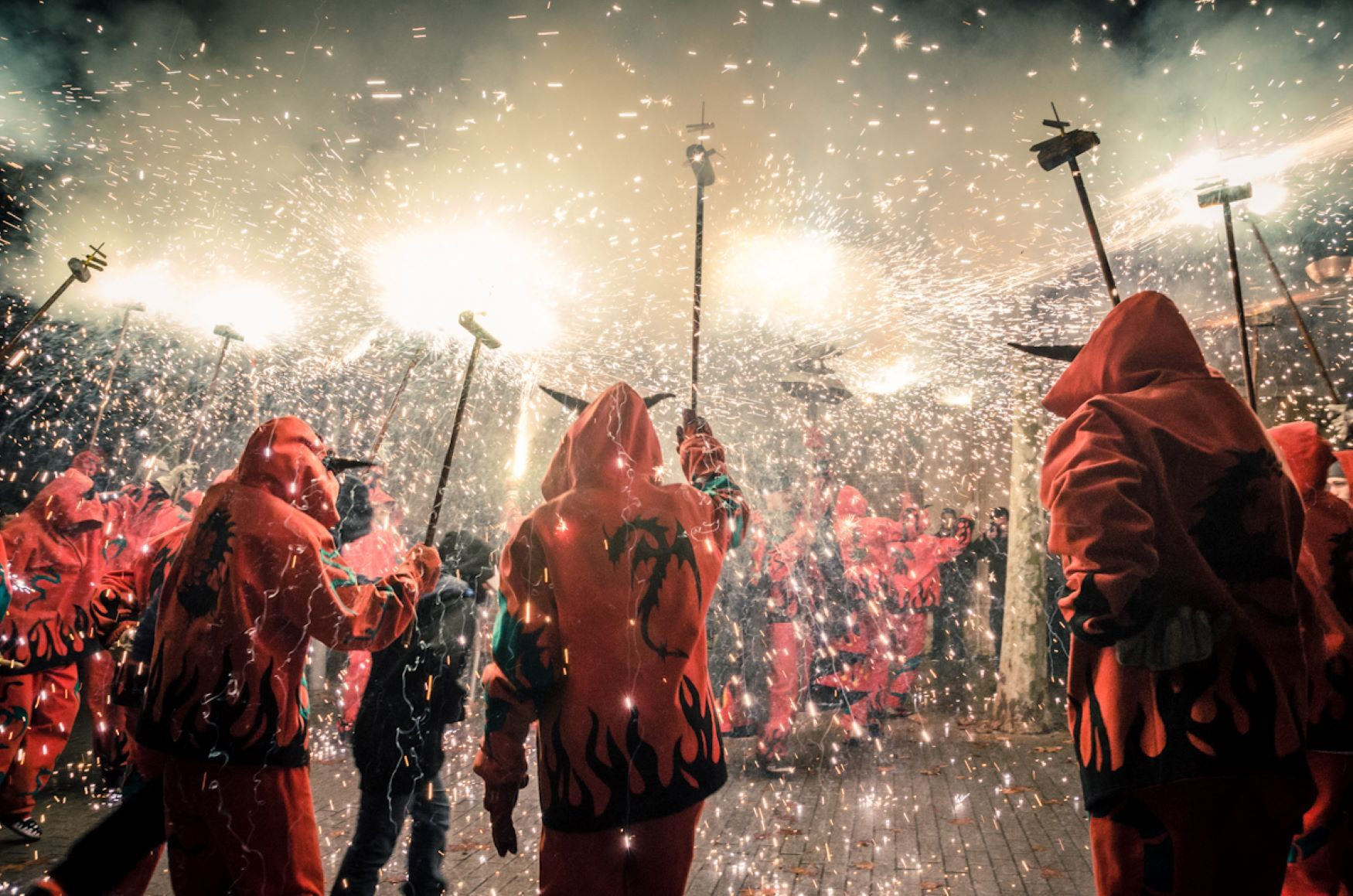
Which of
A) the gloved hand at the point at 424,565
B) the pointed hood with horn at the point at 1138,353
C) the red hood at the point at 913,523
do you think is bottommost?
the gloved hand at the point at 424,565

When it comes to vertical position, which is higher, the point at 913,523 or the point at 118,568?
the point at 913,523

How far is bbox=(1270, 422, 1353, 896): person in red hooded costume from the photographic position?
2346mm

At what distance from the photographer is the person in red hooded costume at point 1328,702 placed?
2.35 m

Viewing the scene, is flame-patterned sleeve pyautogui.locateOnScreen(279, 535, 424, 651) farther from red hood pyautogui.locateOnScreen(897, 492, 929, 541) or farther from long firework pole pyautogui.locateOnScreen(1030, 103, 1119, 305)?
red hood pyautogui.locateOnScreen(897, 492, 929, 541)

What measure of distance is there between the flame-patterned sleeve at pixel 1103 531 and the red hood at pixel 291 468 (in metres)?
3.07

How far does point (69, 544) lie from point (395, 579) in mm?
4447

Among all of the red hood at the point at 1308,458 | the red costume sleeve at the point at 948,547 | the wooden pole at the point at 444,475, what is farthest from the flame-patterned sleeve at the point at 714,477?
the red costume sleeve at the point at 948,547

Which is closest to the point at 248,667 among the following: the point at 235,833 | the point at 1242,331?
the point at 235,833

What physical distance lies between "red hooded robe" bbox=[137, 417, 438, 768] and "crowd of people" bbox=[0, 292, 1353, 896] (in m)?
0.01

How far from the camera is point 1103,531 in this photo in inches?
71.1

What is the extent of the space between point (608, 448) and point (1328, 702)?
3.11 metres

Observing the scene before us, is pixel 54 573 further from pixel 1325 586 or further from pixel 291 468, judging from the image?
pixel 1325 586

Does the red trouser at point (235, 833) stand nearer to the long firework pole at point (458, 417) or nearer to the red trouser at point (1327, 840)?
the long firework pole at point (458, 417)

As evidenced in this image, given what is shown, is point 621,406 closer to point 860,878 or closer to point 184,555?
point 184,555
